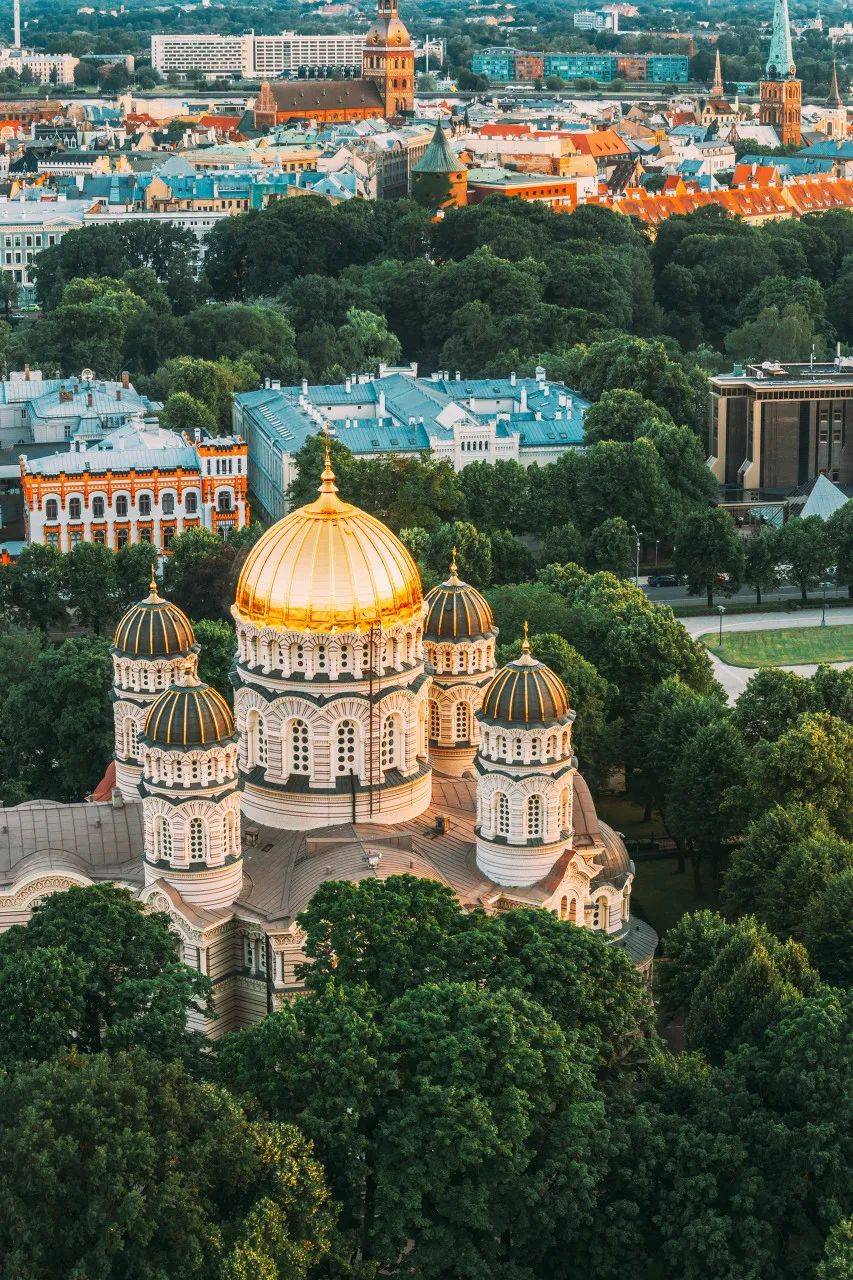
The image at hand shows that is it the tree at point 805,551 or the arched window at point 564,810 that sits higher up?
the arched window at point 564,810

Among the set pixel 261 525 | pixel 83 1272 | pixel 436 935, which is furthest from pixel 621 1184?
pixel 261 525

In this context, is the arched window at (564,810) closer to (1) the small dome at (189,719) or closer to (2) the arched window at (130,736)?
(1) the small dome at (189,719)

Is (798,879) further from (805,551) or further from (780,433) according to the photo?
(780,433)

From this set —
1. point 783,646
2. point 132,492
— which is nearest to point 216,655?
point 783,646

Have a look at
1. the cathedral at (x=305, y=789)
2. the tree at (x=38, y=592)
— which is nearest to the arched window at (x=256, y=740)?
the cathedral at (x=305, y=789)

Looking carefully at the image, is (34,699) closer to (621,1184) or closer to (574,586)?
(574,586)

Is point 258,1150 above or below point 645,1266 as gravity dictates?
above
